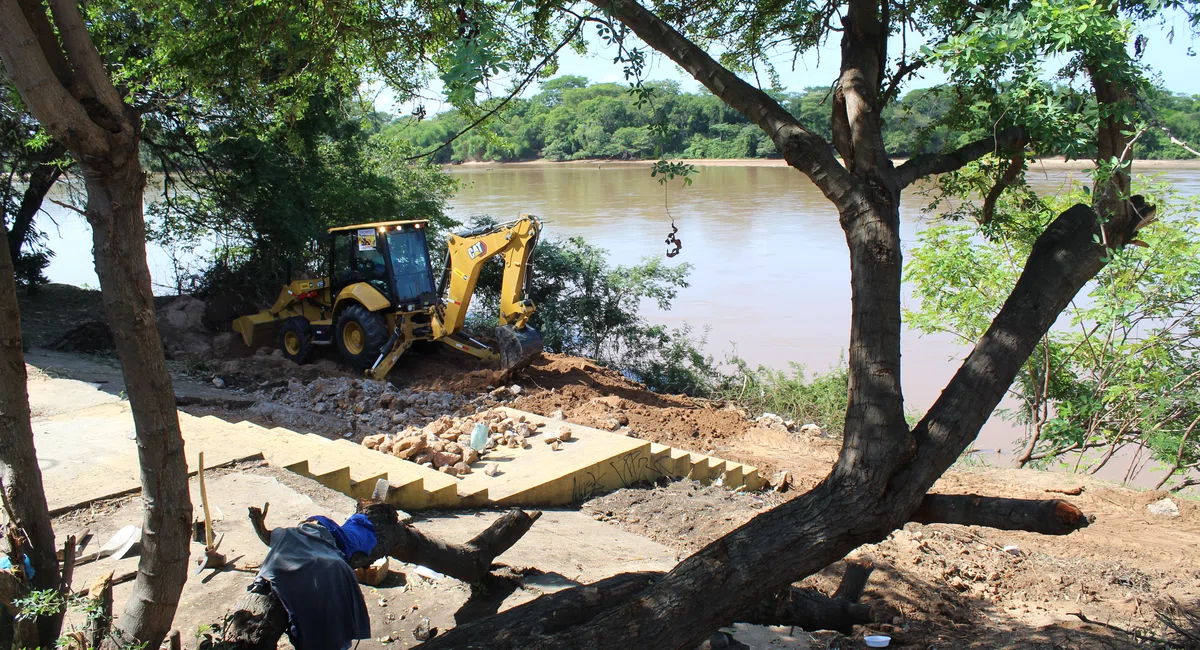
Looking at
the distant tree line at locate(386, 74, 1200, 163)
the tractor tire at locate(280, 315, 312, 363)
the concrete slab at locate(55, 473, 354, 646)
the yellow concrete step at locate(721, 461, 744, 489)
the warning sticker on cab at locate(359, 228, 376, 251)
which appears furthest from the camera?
the tractor tire at locate(280, 315, 312, 363)

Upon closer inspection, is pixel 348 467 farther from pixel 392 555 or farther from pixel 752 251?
pixel 752 251

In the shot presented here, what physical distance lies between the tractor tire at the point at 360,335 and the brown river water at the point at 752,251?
589 centimetres

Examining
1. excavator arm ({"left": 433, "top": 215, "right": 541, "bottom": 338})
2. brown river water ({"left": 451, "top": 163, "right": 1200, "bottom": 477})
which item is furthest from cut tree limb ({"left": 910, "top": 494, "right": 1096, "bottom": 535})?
excavator arm ({"left": 433, "top": 215, "right": 541, "bottom": 338})

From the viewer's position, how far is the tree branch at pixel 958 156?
444cm

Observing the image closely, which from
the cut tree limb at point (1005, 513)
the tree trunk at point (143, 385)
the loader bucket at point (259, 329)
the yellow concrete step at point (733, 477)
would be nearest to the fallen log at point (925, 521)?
the cut tree limb at point (1005, 513)

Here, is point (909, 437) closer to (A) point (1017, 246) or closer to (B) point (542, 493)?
(B) point (542, 493)

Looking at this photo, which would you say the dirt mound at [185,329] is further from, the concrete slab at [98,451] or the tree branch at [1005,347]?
the tree branch at [1005,347]

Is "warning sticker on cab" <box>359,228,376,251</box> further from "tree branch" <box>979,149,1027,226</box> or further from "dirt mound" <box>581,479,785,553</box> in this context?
"tree branch" <box>979,149,1027,226</box>

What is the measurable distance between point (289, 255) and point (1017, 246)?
13.0 meters

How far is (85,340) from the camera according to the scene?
48.4 ft

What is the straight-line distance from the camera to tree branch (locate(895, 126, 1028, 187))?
14.6 feet

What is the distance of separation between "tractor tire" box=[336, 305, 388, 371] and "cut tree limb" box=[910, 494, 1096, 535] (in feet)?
35.4

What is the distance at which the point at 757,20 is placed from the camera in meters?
6.69

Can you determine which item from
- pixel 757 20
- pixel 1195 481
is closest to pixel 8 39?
pixel 757 20
